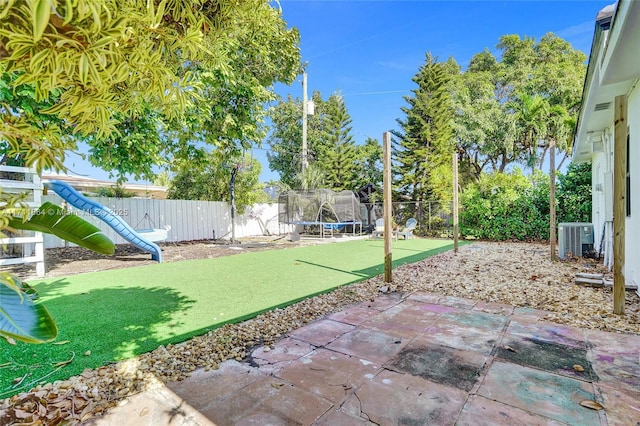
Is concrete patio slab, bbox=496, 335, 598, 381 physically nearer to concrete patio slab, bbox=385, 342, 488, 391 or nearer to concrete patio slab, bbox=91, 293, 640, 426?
concrete patio slab, bbox=91, 293, 640, 426

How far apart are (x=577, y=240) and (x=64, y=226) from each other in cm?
948

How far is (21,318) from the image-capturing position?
981 millimetres

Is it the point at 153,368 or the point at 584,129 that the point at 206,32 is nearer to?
the point at 153,368

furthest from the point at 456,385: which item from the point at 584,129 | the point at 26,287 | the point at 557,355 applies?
the point at 584,129

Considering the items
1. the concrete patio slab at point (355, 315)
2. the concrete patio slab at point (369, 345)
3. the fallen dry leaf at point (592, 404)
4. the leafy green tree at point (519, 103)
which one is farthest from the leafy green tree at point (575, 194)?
the fallen dry leaf at point (592, 404)

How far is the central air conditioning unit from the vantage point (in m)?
7.62

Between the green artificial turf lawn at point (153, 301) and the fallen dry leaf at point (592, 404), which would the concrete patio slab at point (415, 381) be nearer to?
the fallen dry leaf at point (592, 404)

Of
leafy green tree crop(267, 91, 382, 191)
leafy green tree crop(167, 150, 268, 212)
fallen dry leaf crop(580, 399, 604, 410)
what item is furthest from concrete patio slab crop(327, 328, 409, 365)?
leafy green tree crop(267, 91, 382, 191)

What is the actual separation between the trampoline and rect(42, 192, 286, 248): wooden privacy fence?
203 centimetres

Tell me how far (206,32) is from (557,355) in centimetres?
344

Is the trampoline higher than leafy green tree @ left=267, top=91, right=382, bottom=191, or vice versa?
leafy green tree @ left=267, top=91, right=382, bottom=191

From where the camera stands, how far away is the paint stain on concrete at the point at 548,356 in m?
2.43

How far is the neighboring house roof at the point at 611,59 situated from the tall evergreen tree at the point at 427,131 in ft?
43.9

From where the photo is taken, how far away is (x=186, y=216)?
13.0 meters
